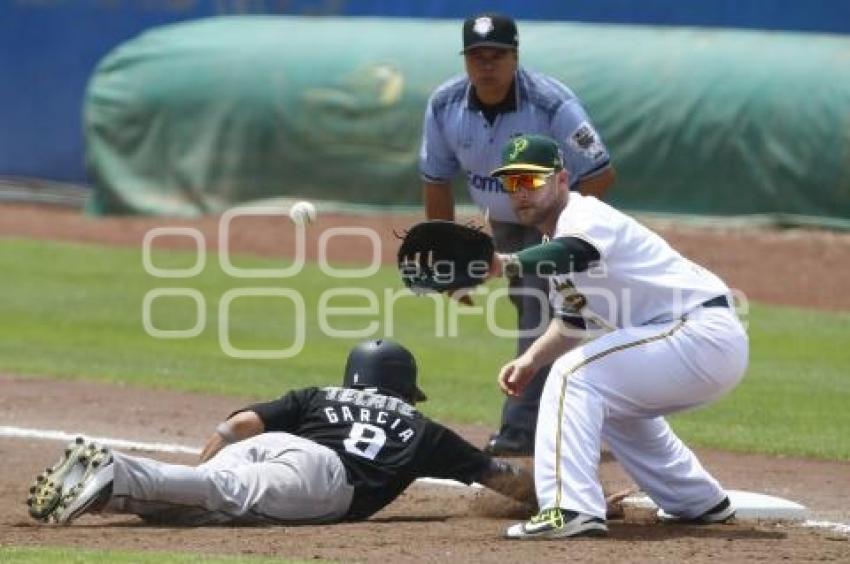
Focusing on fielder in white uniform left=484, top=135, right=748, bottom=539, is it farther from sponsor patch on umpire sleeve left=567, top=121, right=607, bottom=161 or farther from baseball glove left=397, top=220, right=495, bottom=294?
sponsor patch on umpire sleeve left=567, top=121, right=607, bottom=161

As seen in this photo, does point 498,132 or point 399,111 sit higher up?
point 498,132

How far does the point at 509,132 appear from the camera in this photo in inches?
356

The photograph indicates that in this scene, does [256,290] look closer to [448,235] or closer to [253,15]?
[253,15]

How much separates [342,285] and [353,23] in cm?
559

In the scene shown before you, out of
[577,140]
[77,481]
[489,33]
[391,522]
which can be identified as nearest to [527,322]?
[577,140]

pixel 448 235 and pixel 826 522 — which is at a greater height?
pixel 448 235

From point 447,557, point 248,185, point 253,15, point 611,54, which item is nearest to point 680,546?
point 447,557

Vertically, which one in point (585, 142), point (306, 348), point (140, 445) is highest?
point (585, 142)

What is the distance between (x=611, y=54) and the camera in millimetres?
19656

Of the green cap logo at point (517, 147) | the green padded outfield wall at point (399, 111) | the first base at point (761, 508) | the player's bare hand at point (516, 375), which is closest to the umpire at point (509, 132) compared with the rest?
the first base at point (761, 508)

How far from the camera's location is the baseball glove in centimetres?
673

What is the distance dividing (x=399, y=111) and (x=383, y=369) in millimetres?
12837

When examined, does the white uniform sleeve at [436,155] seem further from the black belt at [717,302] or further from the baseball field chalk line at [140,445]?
the black belt at [717,302]

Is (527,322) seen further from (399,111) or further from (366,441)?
(399,111)
